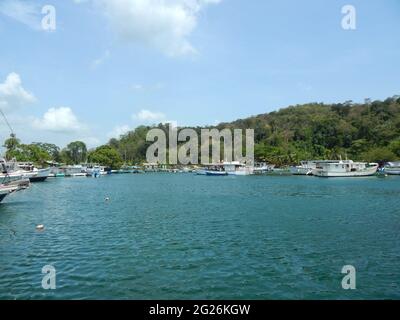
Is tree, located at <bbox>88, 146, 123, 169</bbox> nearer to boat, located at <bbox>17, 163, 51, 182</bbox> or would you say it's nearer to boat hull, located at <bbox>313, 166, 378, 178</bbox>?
boat, located at <bbox>17, 163, 51, 182</bbox>

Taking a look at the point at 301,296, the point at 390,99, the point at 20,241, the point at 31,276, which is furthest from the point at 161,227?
the point at 390,99

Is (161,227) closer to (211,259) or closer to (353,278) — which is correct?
(211,259)

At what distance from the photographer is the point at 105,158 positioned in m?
180

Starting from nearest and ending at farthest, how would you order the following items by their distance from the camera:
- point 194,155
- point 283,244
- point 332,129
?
1. point 283,244
2. point 332,129
3. point 194,155

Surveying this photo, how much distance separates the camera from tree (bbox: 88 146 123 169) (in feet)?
588

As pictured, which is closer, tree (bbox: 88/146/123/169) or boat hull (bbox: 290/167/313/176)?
boat hull (bbox: 290/167/313/176)

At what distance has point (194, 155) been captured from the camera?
195625 millimetres

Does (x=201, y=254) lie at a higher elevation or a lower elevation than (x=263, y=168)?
lower

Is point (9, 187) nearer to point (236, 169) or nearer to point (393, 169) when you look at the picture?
point (236, 169)
